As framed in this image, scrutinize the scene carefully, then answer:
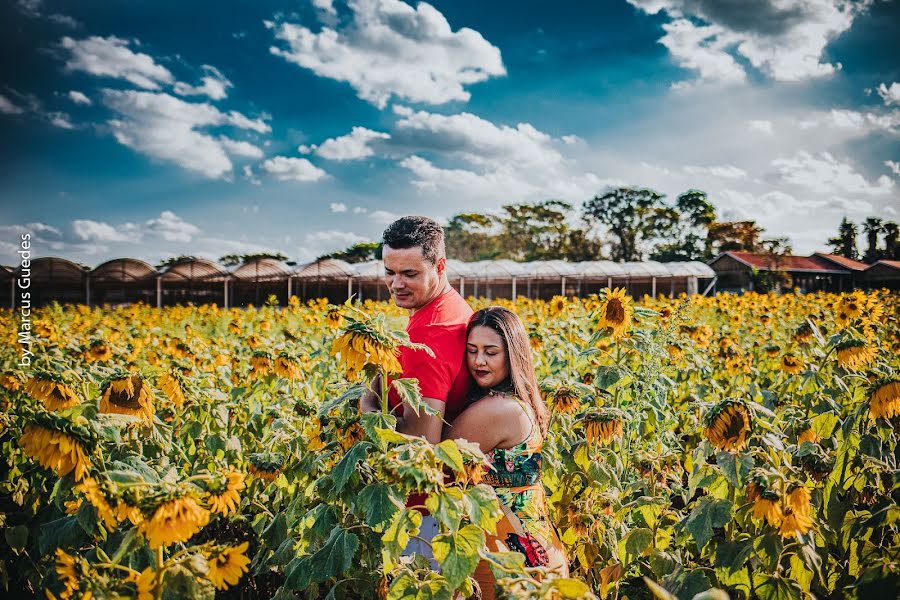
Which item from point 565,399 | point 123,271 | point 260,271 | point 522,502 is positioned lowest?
point 522,502

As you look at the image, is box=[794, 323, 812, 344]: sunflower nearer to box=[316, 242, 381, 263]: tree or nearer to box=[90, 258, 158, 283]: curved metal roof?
box=[90, 258, 158, 283]: curved metal roof

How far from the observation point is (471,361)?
189 cm

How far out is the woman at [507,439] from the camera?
1.67 metres

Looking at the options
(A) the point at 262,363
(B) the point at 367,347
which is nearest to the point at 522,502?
(B) the point at 367,347

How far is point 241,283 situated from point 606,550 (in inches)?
844

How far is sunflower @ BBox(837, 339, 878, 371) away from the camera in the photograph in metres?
2.59

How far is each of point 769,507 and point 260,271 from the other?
21.1 metres

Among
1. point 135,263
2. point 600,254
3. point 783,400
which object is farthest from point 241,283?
point 600,254

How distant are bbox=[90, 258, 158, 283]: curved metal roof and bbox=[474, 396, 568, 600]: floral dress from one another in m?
19.0

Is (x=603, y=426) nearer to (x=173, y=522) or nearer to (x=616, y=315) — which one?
(x=616, y=315)

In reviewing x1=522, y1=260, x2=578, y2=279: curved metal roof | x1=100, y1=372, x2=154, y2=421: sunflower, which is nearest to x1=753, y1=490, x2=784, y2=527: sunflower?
x1=100, y1=372, x2=154, y2=421: sunflower

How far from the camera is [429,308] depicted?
1.92 meters

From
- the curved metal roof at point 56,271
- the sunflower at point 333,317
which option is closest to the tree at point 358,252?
the curved metal roof at point 56,271

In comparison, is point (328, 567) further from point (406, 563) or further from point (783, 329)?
point (783, 329)
